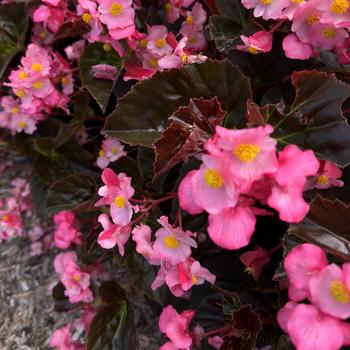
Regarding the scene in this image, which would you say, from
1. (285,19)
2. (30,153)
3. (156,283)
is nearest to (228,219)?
(156,283)

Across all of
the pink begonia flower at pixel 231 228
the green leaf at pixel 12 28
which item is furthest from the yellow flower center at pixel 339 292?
the green leaf at pixel 12 28

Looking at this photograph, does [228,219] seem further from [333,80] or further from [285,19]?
[285,19]

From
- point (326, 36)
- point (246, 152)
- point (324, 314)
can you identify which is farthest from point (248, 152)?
point (326, 36)

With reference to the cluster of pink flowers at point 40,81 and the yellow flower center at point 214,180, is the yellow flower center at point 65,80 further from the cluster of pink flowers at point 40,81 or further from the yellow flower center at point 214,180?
the yellow flower center at point 214,180

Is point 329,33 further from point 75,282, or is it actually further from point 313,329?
point 75,282

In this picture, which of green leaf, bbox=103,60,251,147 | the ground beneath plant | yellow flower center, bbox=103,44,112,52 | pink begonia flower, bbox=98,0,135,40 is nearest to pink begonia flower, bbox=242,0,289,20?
green leaf, bbox=103,60,251,147
